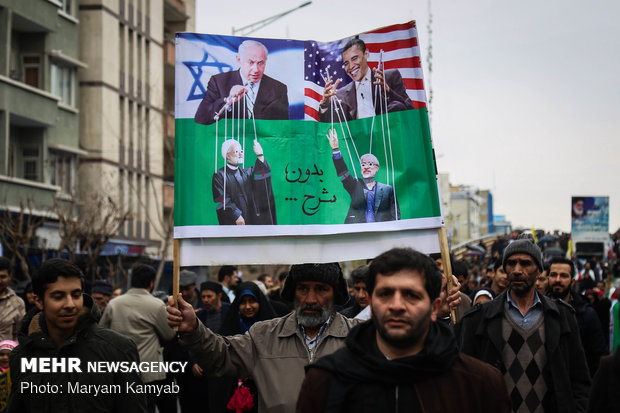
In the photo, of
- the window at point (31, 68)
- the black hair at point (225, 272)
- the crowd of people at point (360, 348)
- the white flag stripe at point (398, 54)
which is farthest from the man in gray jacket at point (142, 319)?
the window at point (31, 68)

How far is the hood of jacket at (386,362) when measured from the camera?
3.68 metres

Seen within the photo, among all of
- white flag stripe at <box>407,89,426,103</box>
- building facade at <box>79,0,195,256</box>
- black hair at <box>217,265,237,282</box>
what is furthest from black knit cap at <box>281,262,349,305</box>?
building facade at <box>79,0,195,256</box>

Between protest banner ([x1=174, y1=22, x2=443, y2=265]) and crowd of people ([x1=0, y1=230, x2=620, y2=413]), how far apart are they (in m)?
0.32

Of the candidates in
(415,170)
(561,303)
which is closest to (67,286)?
(415,170)

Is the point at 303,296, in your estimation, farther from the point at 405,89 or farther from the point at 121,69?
the point at 121,69

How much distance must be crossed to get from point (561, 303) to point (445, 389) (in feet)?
10.4

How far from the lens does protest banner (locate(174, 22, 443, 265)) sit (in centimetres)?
578

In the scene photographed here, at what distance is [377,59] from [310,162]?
881 mm

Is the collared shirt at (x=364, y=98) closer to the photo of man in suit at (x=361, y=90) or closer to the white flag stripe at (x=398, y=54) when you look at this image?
the photo of man in suit at (x=361, y=90)

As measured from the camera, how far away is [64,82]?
34.9m

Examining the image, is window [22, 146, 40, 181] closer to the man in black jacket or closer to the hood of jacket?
the man in black jacket

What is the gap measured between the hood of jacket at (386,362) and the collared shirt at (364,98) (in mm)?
2468

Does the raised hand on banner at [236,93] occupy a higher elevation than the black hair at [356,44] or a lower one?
lower

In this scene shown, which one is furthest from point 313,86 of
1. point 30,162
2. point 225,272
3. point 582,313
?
point 30,162
